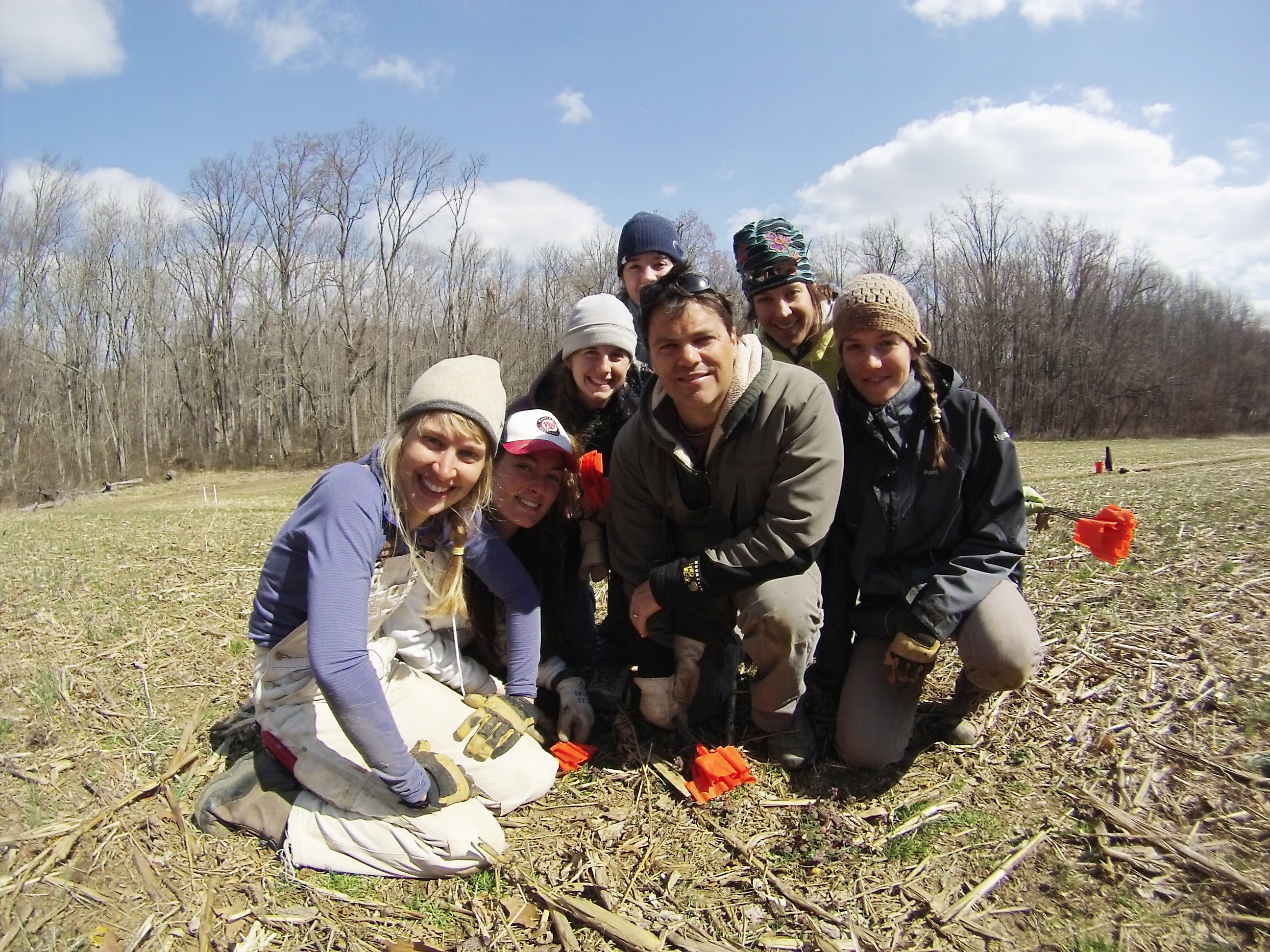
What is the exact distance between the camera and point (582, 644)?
3.54 meters

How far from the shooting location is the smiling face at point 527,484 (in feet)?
10.1

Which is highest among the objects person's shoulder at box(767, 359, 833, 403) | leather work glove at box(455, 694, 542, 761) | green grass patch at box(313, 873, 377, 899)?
person's shoulder at box(767, 359, 833, 403)

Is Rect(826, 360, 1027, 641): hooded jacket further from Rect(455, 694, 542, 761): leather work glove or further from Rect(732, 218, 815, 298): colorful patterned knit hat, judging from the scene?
Rect(455, 694, 542, 761): leather work glove

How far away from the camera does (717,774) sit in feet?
8.69

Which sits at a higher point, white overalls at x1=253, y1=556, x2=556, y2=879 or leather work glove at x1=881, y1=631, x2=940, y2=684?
leather work glove at x1=881, y1=631, x2=940, y2=684

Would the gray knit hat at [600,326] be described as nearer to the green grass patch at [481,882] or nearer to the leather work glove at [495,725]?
the leather work glove at [495,725]

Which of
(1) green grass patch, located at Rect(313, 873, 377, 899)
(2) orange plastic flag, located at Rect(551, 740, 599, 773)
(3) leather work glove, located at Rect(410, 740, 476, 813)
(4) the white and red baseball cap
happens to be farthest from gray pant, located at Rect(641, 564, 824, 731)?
(1) green grass patch, located at Rect(313, 873, 377, 899)

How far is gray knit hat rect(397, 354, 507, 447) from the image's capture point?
2566mm

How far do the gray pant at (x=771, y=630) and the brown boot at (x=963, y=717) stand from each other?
2.02 ft

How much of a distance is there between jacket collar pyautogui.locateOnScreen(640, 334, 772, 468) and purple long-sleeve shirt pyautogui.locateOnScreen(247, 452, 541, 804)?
80 cm

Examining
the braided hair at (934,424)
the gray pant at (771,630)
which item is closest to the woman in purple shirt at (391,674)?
the gray pant at (771,630)

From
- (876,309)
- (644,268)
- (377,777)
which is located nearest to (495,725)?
(377,777)

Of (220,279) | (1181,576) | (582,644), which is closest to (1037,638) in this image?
(582,644)

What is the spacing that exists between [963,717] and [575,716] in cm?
157
